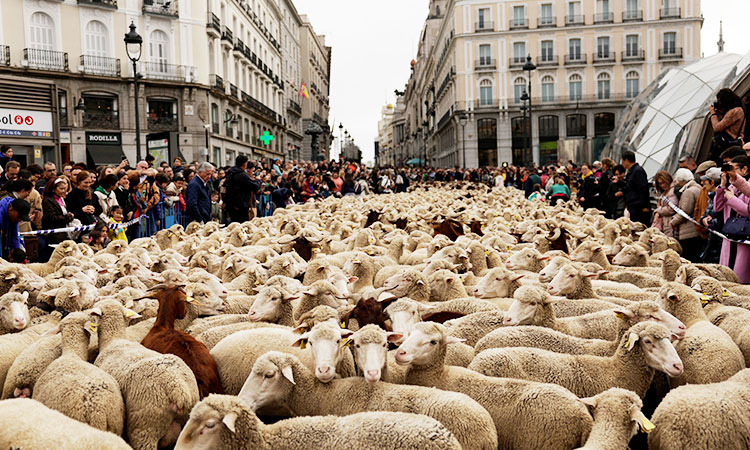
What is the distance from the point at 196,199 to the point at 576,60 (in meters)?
51.2

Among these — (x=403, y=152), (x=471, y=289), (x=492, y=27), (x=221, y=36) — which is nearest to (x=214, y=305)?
(x=471, y=289)

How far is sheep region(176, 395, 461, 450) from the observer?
290 centimetres

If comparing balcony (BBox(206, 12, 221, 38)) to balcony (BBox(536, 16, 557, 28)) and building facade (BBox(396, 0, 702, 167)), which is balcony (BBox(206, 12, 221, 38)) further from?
balcony (BBox(536, 16, 557, 28))

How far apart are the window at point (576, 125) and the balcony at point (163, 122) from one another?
3661 centimetres

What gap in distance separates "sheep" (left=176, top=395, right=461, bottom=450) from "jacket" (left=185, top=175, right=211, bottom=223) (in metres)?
9.13

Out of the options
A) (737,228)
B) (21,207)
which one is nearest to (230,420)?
(737,228)

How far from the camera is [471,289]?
254 inches

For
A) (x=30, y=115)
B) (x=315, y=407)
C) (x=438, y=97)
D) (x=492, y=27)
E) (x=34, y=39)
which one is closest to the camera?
(x=315, y=407)

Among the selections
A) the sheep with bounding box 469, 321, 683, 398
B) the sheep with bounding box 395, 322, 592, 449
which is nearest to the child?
the sheep with bounding box 395, 322, 592, 449

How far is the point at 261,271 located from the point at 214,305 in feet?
3.96

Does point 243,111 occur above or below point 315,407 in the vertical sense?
above

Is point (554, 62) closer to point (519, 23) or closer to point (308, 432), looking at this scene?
point (519, 23)

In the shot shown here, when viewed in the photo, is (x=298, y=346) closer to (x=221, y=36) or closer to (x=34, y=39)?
(x=34, y=39)

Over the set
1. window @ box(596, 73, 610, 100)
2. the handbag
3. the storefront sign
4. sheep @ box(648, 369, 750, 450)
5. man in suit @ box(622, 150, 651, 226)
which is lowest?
sheep @ box(648, 369, 750, 450)
